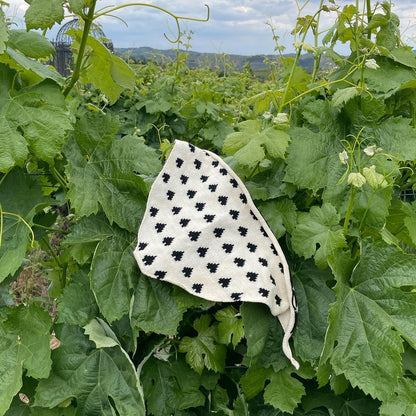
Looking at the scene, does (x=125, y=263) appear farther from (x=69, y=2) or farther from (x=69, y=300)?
(x=69, y=2)

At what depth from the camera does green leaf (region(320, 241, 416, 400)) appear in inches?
40.1

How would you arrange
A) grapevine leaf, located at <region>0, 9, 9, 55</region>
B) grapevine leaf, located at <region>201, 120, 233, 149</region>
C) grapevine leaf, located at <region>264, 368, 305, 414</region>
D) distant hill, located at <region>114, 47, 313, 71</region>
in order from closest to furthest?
grapevine leaf, located at <region>0, 9, 9, 55</region>, grapevine leaf, located at <region>264, 368, 305, 414</region>, grapevine leaf, located at <region>201, 120, 233, 149</region>, distant hill, located at <region>114, 47, 313, 71</region>

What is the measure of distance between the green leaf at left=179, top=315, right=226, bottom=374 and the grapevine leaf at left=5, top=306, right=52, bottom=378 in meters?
0.36

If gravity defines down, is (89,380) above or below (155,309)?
below

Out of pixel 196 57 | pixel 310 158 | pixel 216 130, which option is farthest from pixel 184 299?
pixel 196 57

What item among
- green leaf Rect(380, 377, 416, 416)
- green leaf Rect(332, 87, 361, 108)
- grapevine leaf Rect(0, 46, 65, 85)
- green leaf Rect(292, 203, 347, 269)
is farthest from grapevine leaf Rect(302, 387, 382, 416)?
grapevine leaf Rect(0, 46, 65, 85)

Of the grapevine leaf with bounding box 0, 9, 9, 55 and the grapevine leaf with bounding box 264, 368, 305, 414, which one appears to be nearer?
the grapevine leaf with bounding box 0, 9, 9, 55

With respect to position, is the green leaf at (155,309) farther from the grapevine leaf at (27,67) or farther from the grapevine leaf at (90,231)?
the grapevine leaf at (27,67)

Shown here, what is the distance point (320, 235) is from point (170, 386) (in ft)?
1.95

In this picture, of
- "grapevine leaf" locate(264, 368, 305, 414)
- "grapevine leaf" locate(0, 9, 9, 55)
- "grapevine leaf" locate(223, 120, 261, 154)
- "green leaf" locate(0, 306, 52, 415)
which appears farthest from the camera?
"grapevine leaf" locate(223, 120, 261, 154)

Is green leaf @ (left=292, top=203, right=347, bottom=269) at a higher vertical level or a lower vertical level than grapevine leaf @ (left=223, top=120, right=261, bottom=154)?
lower

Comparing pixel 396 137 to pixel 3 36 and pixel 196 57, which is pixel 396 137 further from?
pixel 196 57

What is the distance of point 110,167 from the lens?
1234 mm

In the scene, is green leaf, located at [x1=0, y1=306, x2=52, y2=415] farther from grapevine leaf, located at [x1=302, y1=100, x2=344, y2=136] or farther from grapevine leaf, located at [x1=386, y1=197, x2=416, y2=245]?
grapevine leaf, located at [x1=386, y1=197, x2=416, y2=245]
